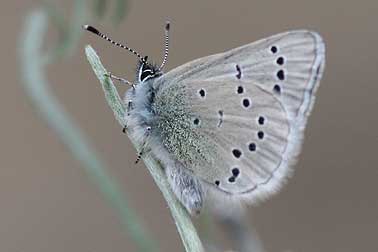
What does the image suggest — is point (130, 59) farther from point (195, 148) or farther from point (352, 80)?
point (195, 148)

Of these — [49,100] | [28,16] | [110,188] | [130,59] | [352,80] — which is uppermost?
[130,59]

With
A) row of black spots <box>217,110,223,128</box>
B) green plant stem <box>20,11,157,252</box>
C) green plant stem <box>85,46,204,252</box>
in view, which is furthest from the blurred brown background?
green plant stem <box>85,46,204,252</box>

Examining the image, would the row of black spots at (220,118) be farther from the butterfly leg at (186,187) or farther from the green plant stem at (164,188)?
the green plant stem at (164,188)

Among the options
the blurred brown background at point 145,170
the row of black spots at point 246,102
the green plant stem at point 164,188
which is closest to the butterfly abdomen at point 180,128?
the row of black spots at point 246,102

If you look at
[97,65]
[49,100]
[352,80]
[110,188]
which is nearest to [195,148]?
[110,188]

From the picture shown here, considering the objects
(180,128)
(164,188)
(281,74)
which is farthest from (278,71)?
(164,188)

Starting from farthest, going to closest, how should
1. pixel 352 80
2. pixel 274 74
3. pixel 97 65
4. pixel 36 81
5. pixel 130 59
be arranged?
1. pixel 352 80
2. pixel 130 59
3. pixel 36 81
4. pixel 274 74
5. pixel 97 65

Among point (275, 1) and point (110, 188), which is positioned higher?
point (275, 1)

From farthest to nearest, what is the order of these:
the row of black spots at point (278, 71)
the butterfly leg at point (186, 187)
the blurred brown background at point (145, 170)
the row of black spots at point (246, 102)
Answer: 1. the blurred brown background at point (145, 170)
2. the row of black spots at point (246, 102)
3. the row of black spots at point (278, 71)
4. the butterfly leg at point (186, 187)
